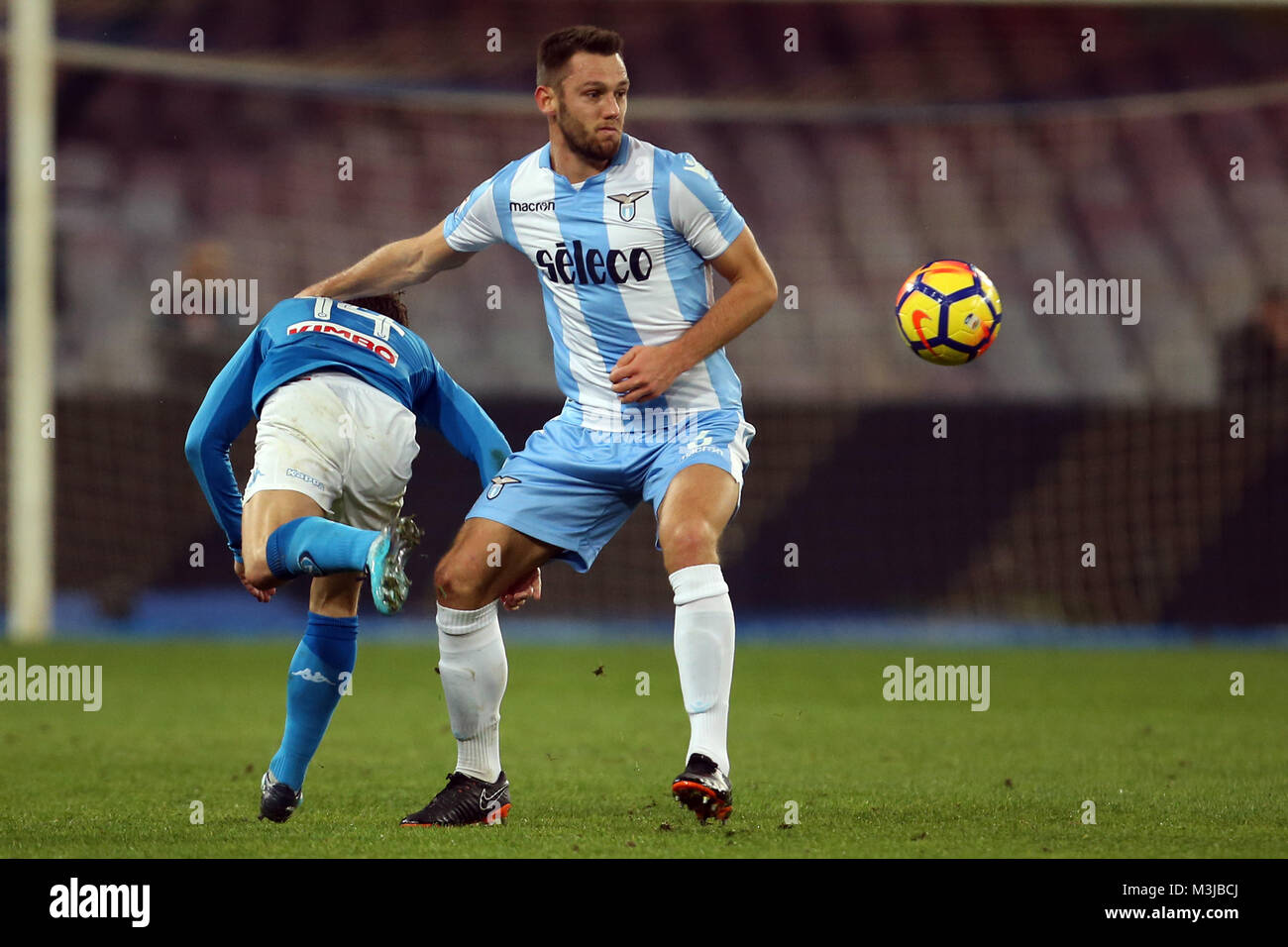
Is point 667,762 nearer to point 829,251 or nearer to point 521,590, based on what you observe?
point 521,590

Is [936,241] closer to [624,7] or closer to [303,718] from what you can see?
[624,7]

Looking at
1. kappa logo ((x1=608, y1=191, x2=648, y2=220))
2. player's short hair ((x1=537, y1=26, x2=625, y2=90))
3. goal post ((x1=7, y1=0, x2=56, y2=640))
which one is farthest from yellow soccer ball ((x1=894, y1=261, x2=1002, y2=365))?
goal post ((x1=7, y1=0, x2=56, y2=640))

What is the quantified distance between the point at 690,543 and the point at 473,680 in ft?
2.57

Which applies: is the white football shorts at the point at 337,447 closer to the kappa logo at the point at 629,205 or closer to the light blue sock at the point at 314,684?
the light blue sock at the point at 314,684

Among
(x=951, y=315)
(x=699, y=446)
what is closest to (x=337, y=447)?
(x=699, y=446)

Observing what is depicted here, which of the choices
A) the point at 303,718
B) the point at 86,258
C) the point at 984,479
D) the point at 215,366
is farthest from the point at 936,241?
the point at 303,718

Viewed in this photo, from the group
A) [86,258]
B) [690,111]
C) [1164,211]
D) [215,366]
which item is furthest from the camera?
[86,258]

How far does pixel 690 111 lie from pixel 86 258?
24.4 ft

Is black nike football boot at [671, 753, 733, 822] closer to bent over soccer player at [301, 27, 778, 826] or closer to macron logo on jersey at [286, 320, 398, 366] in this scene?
bent over soccer player at [301, 27, 778, 826]

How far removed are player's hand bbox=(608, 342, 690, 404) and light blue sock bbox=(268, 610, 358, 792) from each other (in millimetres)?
1150

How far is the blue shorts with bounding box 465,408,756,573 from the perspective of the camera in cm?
478

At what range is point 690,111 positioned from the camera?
13984 millimetres

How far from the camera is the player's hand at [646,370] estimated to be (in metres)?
4.75

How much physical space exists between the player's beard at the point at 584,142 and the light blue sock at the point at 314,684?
5.28 ft
